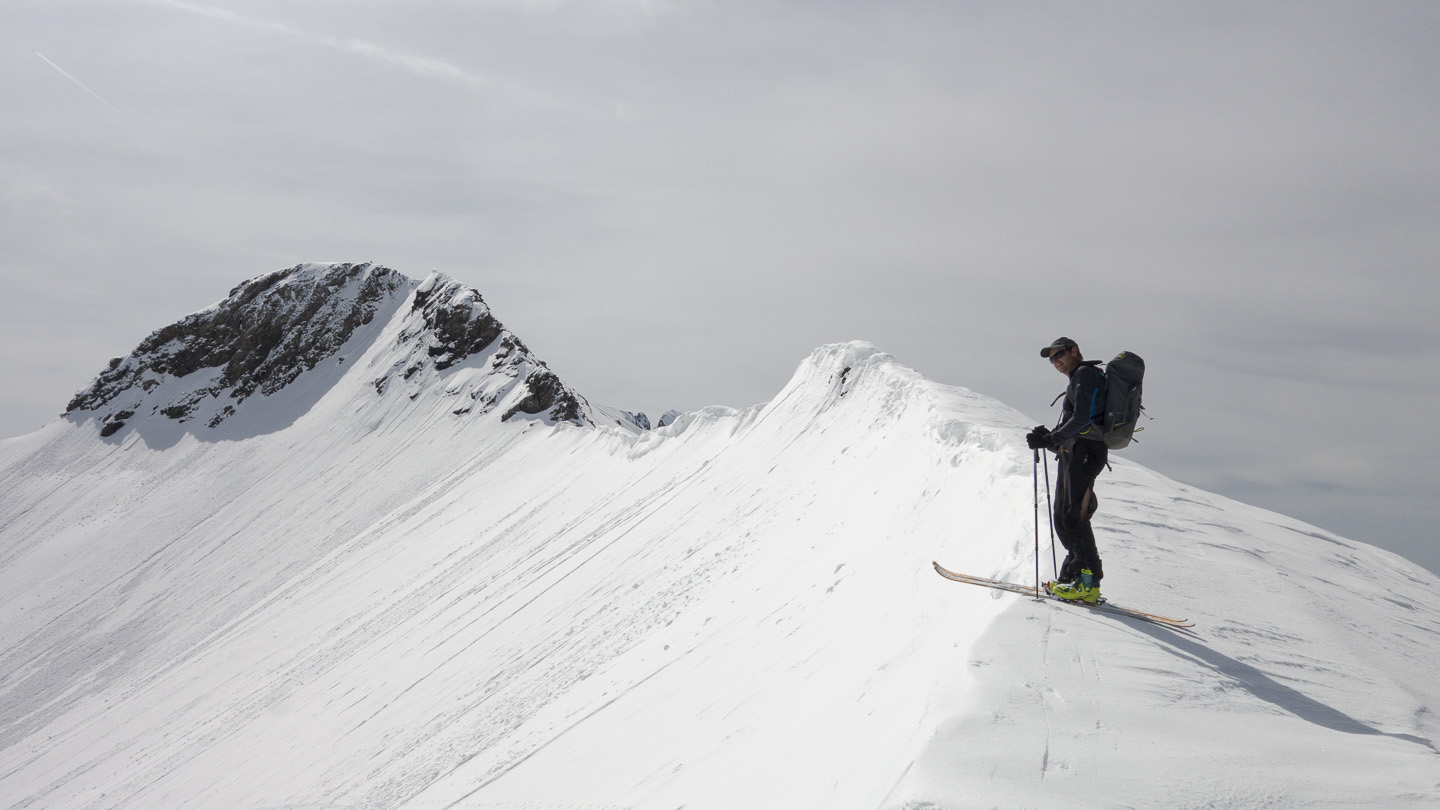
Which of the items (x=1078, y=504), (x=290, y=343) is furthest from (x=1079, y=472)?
(x=290, y=343)

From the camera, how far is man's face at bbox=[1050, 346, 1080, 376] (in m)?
7.19

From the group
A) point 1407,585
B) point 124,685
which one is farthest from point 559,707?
point 124,685

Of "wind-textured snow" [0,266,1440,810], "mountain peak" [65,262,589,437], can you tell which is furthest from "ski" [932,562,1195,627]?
"mountain peak" [65,262,589,437]

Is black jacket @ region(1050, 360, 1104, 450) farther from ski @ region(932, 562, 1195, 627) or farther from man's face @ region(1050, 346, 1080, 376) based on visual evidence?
ski @ region(932, 562, 1195, 627)

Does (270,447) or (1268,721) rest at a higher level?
(1268,721)

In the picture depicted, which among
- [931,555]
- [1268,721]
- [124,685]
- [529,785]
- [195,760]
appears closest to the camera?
[1268,721]

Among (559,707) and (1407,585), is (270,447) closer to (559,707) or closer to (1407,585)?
(559,707)

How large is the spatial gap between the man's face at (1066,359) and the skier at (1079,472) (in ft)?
0.29

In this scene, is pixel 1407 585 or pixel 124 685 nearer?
pixel 1407 585

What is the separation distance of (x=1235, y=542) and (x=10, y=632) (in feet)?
196

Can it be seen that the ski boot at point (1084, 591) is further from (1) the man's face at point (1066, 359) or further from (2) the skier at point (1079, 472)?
(1) the man's face at point (1066, 359)

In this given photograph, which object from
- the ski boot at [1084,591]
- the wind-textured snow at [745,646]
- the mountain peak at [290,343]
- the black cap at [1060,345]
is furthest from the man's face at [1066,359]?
the mountain peak at [290,343]

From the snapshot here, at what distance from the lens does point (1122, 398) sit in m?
6.79

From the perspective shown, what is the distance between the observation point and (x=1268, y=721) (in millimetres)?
5184
